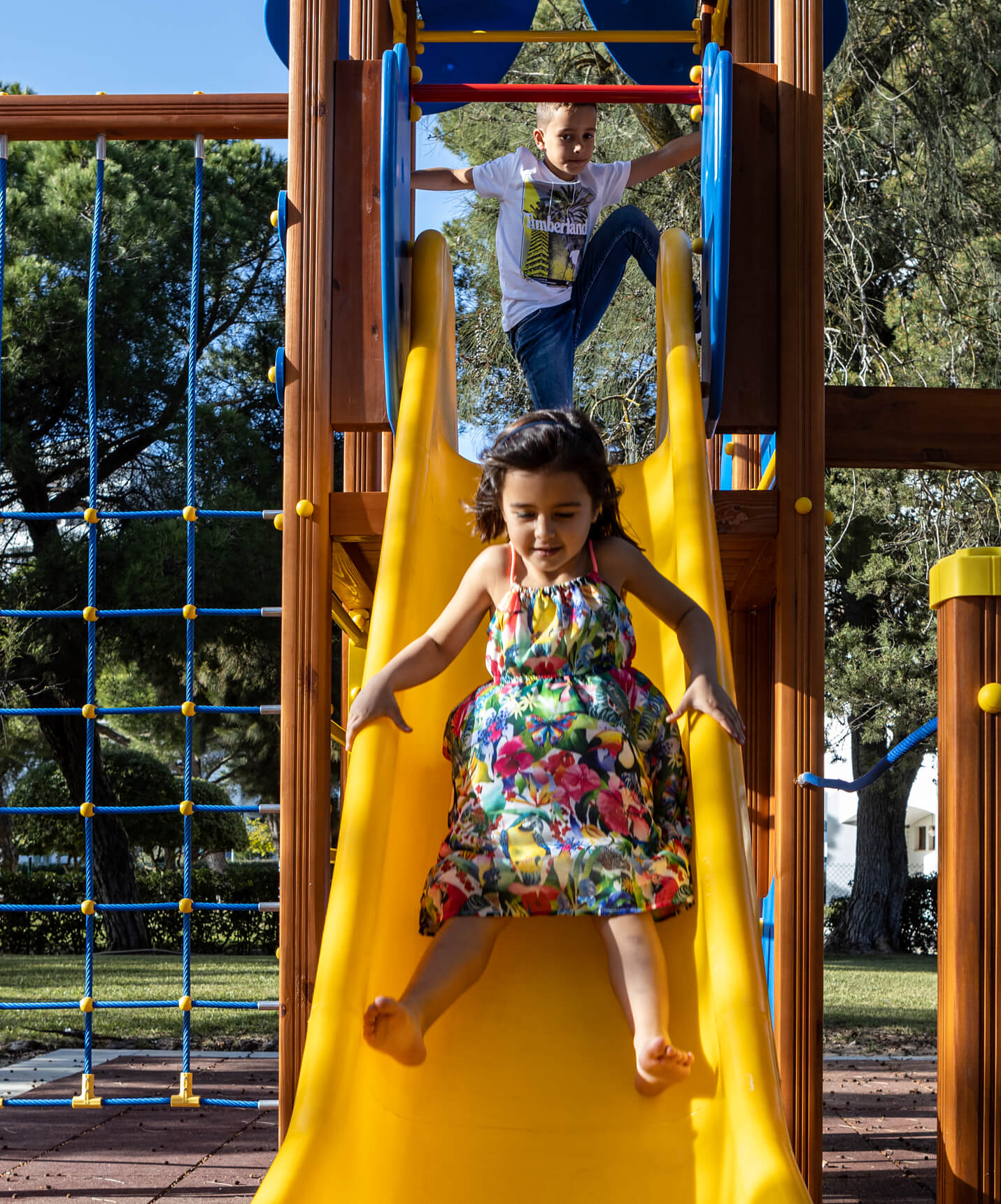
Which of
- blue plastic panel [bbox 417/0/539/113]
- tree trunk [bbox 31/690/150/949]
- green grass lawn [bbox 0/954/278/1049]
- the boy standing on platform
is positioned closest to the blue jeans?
the boy standing on platform

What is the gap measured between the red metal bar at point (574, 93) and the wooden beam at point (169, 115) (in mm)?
488

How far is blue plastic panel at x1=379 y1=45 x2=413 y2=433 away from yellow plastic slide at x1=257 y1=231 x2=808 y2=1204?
72 cm

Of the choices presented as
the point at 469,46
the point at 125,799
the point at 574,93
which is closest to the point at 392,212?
the point at 574,93

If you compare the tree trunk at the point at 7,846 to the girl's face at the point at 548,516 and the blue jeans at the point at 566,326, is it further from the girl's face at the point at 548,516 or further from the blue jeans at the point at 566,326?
the girl's face at the point at 548,516

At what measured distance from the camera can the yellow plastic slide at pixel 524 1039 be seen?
6.36ft

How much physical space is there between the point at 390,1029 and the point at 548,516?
44.0 inches

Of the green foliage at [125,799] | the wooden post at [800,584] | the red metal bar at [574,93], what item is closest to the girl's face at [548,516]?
the wooden post at [800,584]

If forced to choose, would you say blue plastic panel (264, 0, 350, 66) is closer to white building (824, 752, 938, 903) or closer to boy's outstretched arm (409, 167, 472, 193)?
boy's outstretched arm (409, 167, 472, 193)

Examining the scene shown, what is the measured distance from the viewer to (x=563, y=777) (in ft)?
7.84

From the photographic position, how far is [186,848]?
4445 millimetres

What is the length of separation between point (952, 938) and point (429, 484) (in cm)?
167

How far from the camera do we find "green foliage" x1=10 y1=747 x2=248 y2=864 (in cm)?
1720

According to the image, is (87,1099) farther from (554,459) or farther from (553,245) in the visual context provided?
(553,245)

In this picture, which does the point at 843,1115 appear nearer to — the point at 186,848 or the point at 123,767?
the point at 186,848
